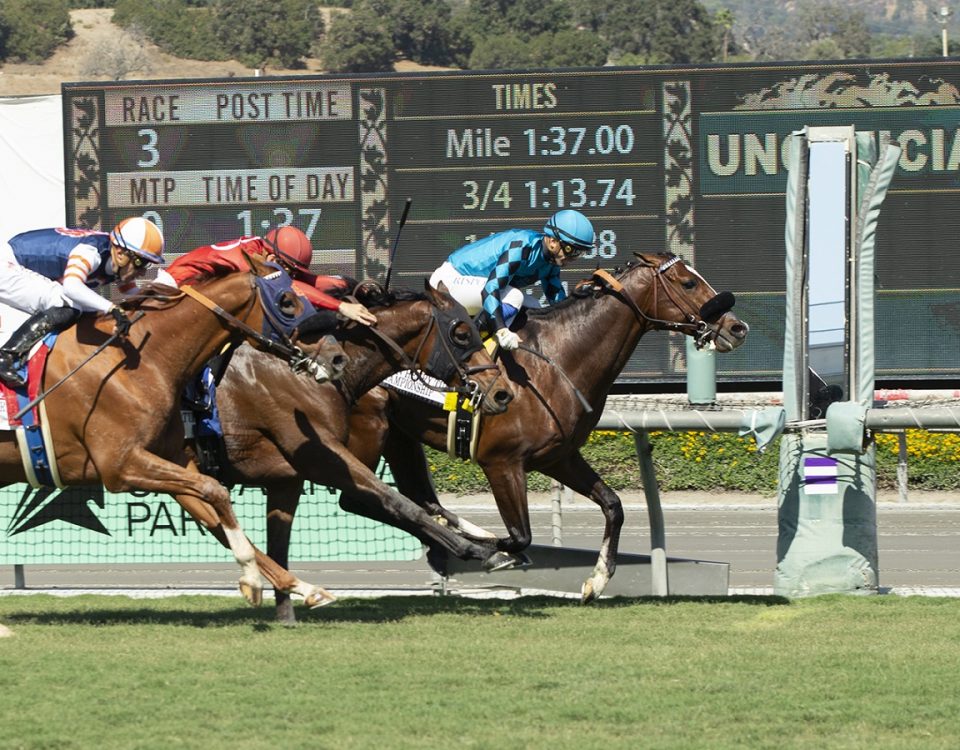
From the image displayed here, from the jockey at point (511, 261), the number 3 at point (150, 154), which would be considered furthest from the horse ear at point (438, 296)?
the number 3 at point (150, 154)

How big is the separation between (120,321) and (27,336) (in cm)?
39

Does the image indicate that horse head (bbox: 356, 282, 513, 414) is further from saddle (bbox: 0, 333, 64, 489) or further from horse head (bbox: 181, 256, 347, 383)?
saddle (bbox: 0, 333, 64, 489)

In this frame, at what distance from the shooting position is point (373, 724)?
4.99 meters

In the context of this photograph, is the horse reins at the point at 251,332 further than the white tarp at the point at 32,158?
No

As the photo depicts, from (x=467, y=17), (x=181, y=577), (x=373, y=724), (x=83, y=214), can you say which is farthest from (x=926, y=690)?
(x=467, y=17)

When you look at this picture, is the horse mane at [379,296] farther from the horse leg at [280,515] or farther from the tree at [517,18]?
the tree at [517,18]

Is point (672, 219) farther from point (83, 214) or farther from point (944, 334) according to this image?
point (83, 214)

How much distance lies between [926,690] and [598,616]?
2136mm

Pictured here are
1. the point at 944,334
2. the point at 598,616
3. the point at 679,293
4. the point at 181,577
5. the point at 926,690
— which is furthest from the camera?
the point at 944,334

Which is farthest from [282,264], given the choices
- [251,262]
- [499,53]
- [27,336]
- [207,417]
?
[499,53]

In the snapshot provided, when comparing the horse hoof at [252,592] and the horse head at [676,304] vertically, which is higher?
the horse head at [676,304]

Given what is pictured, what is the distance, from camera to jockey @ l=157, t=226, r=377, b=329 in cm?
747

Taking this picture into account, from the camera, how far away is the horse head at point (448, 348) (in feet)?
24.9

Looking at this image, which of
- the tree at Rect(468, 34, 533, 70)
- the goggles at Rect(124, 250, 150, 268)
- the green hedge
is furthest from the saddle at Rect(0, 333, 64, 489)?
the tree at Rect(468, 34, 533, 70)
